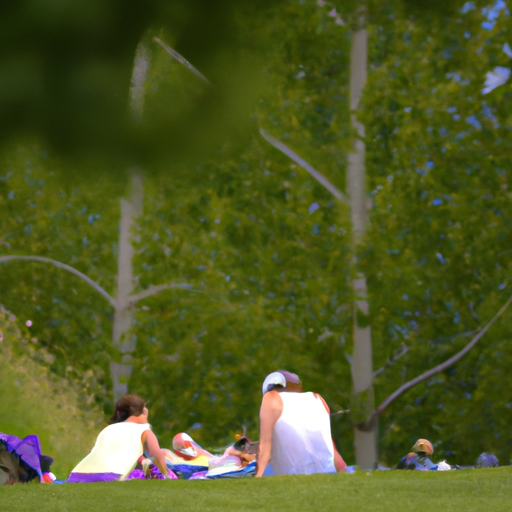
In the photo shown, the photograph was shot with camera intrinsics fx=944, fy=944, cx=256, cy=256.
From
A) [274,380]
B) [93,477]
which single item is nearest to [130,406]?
[93,477]

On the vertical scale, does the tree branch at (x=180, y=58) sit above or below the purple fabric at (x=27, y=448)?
above

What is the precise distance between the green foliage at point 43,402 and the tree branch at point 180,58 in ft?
27.6

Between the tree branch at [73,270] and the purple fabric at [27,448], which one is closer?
the purple fabric at [27,448]

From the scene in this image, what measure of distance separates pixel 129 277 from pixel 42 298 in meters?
1.05

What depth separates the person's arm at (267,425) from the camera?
19.5ft

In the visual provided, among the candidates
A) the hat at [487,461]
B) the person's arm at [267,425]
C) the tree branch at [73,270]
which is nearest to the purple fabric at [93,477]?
the person's arm at [267,425]

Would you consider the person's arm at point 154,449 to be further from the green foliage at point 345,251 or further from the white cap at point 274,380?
the green foliage at point 345,251

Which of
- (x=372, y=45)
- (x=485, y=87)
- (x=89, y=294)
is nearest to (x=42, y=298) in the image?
(x=89, y=294)

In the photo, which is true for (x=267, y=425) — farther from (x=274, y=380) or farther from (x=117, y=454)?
(x=117, y=454)

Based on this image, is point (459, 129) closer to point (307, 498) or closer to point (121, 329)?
point (121, 329)

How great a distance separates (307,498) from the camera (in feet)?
15.2

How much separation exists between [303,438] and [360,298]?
3456 millimetres

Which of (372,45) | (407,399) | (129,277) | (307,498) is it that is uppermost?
(372,45)

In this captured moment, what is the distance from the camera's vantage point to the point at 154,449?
6309 millimetres
